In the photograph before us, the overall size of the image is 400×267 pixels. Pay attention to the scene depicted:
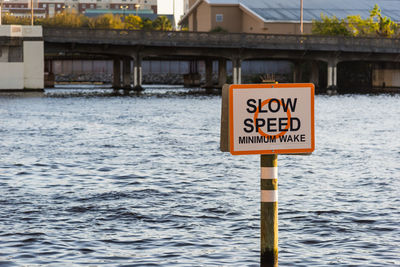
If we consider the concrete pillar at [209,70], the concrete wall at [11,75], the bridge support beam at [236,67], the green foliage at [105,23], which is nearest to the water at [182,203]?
the concrete wall at [11,75]

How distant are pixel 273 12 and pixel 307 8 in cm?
610

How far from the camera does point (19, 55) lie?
78500 millimetres

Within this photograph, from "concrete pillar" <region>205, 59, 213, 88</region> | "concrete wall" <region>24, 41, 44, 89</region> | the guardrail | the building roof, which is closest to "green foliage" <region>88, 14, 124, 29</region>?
the building roof

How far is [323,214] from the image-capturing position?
15.0 meters

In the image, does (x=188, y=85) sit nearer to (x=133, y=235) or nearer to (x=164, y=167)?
(x=164, y=167)

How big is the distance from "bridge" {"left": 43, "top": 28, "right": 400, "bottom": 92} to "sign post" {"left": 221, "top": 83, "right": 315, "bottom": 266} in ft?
234

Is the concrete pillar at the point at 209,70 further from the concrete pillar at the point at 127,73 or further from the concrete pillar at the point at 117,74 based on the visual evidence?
the concrete pillar at the point at 127,73

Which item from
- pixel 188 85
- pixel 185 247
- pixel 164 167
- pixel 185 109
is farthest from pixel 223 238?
pixel 188 85

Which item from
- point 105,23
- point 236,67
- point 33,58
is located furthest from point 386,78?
point 105,23

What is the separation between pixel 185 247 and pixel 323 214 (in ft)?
11.8

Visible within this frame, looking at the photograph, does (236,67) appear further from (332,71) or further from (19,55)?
(19,55)

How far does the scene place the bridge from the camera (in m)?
80.4

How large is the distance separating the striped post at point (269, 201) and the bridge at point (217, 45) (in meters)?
71.3

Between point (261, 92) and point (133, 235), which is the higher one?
→ point (261, 92)
